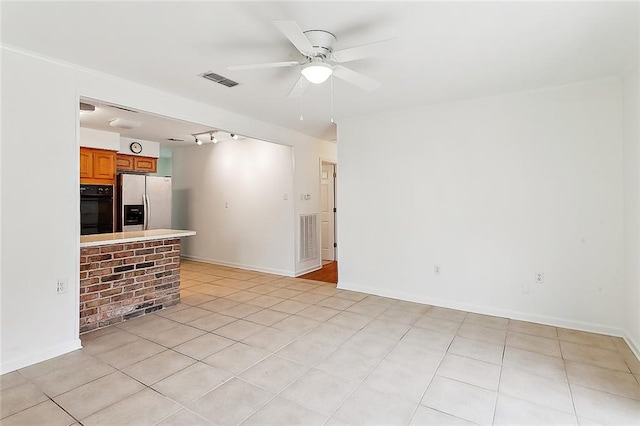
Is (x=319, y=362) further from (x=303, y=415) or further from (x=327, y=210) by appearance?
(x=327, y=210)

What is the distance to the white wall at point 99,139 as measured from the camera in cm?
524

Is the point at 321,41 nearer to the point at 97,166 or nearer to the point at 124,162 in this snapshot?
the point at 97,166

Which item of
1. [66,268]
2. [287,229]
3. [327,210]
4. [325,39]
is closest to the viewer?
[325,39]

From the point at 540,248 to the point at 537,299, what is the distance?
54 cm

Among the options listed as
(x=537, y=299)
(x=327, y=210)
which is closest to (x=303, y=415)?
(x=537, y=299)

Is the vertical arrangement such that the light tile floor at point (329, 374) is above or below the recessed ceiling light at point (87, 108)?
below

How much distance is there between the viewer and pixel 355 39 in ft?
Result: 7.70

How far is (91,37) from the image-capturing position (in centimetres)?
235

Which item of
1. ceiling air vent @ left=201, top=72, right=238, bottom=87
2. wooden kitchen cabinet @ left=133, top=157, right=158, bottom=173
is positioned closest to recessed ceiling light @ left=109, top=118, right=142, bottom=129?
wooden kitchen cabinet @ left=133, top=157, right=158, bottom=173

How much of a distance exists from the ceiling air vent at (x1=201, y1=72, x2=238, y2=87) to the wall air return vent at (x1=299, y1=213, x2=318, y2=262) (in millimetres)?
2813

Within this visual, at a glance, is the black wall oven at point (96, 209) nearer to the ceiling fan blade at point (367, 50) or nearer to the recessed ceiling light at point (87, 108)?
the recessed ceiling light at point (87, 108)

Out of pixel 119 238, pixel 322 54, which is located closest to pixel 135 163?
pixel 119 238

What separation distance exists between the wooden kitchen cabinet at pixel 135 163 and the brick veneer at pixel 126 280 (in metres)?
2.97

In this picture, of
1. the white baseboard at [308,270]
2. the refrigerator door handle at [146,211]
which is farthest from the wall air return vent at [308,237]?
the refrigerator door handle at [146,211]
